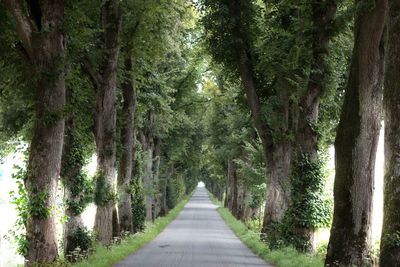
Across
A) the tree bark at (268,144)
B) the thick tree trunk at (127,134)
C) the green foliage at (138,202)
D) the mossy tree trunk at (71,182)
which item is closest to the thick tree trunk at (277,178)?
the tree bark at (268,144)

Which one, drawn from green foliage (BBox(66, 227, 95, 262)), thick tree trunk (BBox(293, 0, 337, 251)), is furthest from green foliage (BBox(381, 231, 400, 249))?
green foliage (BBox(66, 227, 95, 262))

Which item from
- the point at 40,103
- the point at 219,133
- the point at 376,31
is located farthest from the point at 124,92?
the point at 219,133

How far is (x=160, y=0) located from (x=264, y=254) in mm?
9620

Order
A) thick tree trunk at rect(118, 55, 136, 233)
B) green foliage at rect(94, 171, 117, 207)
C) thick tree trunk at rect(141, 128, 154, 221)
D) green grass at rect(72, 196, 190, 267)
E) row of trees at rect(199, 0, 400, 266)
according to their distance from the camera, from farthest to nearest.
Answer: thick tree trunk at rect(141, 128, 154, 221) < thick tree trunk at rect(118, 55, 136, 233) < green foliage at rect(94, 171, 117, 207) < green grass at rect(72, 196, 190, 267) < row of trees at rect(199, 0, 400, 266)

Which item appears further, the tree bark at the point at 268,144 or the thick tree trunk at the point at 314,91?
the tree bark at the point at 268,144

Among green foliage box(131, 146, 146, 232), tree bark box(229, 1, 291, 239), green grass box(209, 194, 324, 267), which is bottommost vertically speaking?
green grass box(209, 194, 324, 267)

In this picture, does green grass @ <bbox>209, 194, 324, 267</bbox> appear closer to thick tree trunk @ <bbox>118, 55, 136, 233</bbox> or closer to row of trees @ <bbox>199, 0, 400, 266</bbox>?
row of trees @ <bbox>199, 0, 400, 266</bbox>

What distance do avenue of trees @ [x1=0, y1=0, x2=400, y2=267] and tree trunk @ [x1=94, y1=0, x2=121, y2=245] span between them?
0.04 metres

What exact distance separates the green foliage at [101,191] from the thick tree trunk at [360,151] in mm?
8982

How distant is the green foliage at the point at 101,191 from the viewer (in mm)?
18562

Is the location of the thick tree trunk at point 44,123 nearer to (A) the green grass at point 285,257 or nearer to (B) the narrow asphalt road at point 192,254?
(B) the narrow asphalt road at point 192,254

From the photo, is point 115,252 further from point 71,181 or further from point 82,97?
point 82,97

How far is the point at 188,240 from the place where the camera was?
25266mm

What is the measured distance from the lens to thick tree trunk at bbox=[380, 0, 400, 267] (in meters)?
7.98
